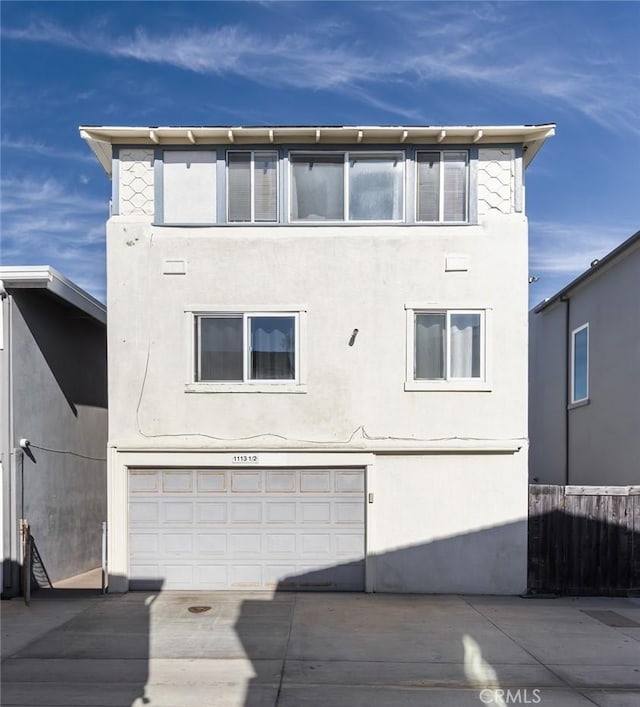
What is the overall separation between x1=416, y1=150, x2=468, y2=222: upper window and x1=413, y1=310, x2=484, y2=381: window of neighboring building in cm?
180

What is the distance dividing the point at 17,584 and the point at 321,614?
505 centimetres

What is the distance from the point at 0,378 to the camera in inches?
381

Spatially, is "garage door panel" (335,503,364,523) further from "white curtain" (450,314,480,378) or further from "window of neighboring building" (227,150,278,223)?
"window of neighboring building" (227,150,278,223)

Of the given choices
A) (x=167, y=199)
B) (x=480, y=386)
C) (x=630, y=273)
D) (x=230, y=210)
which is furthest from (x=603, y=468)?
(x=167, y=199)

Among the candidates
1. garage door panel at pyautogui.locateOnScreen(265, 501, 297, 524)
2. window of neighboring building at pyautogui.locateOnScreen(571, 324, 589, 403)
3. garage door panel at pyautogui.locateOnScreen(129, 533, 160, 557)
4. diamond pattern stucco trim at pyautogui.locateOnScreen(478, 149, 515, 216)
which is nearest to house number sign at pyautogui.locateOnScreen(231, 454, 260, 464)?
garage door panel at pyautogui.locateOnScreen(265, 501, 297, 524)

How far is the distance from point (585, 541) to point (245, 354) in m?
6.47

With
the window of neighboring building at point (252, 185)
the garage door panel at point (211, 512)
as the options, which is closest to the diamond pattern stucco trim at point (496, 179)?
the window of neighboring building at point (252, 185)

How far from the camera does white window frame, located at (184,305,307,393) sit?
32.9 feet

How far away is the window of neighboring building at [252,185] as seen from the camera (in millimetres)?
10391

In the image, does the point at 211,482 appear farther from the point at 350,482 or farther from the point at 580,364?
the point at 580,364

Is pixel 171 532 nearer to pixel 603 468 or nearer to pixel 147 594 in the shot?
pixel 147 594

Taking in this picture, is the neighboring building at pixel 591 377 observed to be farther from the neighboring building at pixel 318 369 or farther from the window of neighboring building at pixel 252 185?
the window of neighboring building at pixel 252 185

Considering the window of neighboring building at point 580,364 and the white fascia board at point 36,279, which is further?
the window of neighboring building at point 580,364

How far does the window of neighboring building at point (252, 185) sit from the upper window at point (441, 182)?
102 inches
